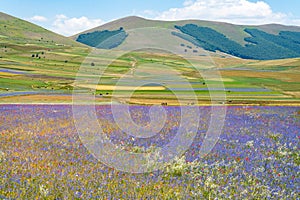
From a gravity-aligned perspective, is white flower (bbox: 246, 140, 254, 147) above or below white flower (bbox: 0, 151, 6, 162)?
below

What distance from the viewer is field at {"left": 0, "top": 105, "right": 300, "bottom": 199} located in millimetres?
7070

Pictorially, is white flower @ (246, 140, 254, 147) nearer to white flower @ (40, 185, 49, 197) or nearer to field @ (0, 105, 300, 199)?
field @ (0, 105, 300, 199)

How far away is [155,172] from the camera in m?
8.53

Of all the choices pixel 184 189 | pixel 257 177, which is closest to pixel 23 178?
pixel 184 189

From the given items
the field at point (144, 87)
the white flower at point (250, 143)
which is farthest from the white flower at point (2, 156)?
the field at point (144, 87)

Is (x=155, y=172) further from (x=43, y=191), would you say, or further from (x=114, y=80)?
(x=114, y=80)

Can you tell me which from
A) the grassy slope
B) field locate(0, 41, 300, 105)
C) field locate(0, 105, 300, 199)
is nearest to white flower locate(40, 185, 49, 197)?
field locate(0, 105, 300, 199)

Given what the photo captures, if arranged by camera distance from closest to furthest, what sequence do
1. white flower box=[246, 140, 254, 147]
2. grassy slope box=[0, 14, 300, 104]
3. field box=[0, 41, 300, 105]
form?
white flower box=[246, 140, 254, 147], field box=[0, 41, 300, 105], grassy slope box=[0, 14, 300, 104]

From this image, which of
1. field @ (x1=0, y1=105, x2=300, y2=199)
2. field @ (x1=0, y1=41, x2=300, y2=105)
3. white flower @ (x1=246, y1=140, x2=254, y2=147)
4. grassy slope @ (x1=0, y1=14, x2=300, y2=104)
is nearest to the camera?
field @ (x1=0, y1=105, x2=300, y2=199)

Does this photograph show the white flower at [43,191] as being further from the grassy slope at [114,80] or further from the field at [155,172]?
the grassy slope at [114,80]

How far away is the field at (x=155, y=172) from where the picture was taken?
23.2ft

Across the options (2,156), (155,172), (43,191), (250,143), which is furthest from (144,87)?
(43,191)

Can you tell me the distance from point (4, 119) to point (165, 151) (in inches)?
347

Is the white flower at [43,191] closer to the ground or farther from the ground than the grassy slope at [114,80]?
farther from the ground
